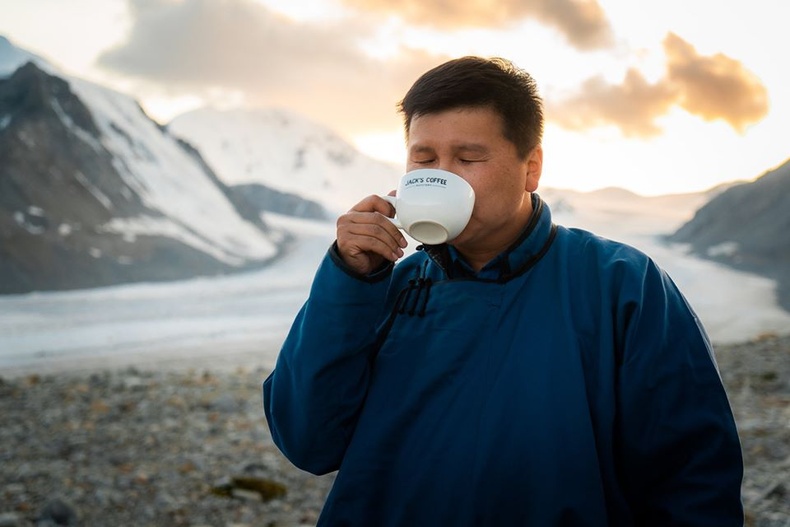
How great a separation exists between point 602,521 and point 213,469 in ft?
15.3

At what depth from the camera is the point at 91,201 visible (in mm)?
26031

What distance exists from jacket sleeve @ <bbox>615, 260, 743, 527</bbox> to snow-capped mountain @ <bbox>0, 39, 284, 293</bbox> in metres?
21.6

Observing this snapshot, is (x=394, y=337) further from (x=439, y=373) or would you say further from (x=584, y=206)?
(x=584, y=206)

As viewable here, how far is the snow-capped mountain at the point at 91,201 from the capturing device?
22.0m

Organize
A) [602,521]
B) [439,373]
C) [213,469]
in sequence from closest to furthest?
1. [602,521]
2. [439,373]
3. [213,469]

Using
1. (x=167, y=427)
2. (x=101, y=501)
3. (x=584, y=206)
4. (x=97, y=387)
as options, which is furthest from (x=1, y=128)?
(x=584, y=206)

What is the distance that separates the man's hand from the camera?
182cm

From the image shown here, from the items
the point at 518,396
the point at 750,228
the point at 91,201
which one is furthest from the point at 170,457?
the point at 750,228

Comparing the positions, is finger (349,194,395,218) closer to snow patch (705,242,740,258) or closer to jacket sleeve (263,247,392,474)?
jacket sleeve (263,247,392,474)

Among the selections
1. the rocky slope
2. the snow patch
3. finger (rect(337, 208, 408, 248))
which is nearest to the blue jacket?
finger (rect(337, 208, 408, 248))

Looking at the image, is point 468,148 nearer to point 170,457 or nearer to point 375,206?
point 375,206

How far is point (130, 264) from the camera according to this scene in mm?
24516

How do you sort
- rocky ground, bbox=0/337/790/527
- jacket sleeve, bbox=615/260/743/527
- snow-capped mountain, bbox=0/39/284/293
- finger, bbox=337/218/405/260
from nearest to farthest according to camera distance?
jacket sleeve, bbox=615/260/743/527
finger, bbox=337/218/405/260
rocky ground, bbox=0/337/790/527
snow-capped mountain, bbox=0/39/284/293

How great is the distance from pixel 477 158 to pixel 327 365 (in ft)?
2.35
